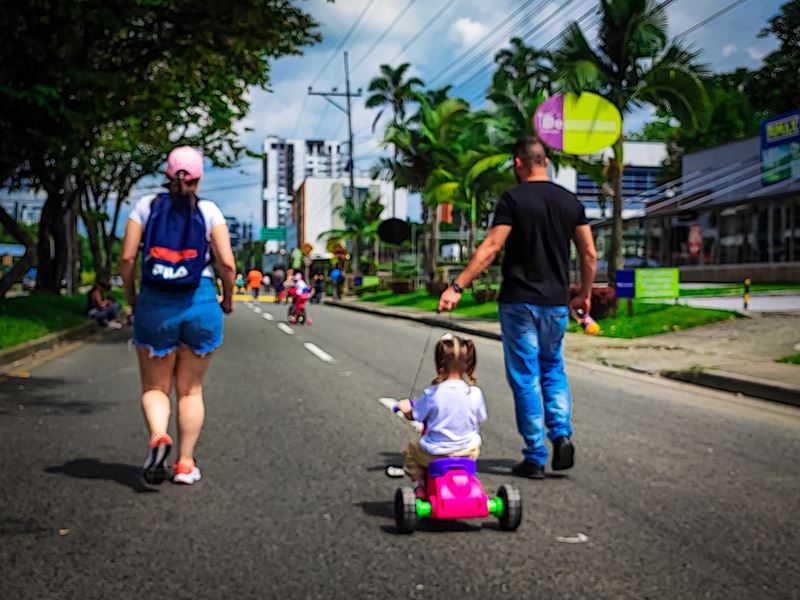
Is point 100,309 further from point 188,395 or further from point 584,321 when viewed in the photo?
point 584,321

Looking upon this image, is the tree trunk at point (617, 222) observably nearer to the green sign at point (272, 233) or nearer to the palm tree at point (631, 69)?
the palm tree at point (631, 69)

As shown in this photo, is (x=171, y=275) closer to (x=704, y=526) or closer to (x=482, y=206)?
(x=704, y=526)

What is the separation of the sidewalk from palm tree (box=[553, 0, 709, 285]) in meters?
4.28

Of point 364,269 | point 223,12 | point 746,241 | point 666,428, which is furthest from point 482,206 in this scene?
point 364,269

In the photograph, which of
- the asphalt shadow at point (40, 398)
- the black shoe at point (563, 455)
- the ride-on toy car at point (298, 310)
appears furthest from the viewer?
the ride-on toy car at point (298, 310)

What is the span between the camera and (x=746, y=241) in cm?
3628

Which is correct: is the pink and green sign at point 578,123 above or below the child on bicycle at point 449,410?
above

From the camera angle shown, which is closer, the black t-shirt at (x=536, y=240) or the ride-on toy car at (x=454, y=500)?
the ride-on toy car at (x=454, y=500)

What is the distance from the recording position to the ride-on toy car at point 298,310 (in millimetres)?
22891

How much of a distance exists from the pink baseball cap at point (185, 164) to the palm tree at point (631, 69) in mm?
14824

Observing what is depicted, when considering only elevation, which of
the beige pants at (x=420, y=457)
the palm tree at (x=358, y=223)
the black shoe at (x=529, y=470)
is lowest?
the black shoe at (x=529, y=470)

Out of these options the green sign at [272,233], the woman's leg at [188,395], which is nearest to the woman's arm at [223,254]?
the woman's leg at [188,395]

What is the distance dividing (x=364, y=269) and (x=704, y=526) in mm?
74724

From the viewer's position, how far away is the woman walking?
16.2 feet
